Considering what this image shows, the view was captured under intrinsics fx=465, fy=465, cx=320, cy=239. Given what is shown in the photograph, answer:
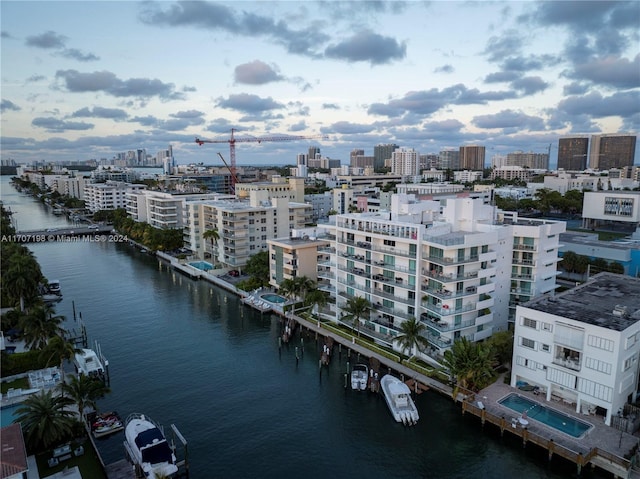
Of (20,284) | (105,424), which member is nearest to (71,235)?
(20,284)

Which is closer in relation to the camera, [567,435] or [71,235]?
[567,435]

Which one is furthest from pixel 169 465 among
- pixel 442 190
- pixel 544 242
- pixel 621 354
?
pixel 442 190

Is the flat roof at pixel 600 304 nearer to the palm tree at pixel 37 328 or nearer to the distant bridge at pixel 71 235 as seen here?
the palm tree at pixel 37 328

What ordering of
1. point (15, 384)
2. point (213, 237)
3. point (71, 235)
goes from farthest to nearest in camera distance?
point (71, 235), point (213, 237), point (15, 384)

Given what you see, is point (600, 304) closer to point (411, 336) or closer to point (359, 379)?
point (411, 336)

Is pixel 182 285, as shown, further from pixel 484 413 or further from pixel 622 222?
pixel 622 222

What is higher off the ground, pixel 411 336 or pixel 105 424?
pixel 411 336
